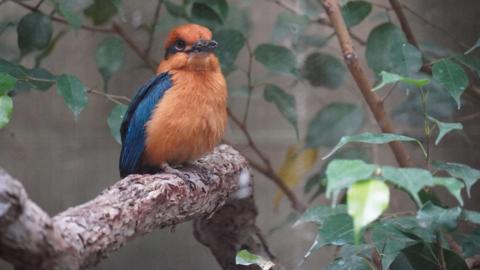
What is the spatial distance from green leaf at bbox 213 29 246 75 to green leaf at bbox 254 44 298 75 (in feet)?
0.23

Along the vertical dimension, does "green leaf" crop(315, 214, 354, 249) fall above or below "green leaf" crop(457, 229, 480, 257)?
above

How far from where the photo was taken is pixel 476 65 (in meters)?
2.18

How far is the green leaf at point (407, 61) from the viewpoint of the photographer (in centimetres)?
218

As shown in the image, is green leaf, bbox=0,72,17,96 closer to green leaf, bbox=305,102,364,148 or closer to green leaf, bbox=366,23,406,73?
green leaf, bbox=366,23,406,73

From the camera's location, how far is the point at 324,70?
2721mm

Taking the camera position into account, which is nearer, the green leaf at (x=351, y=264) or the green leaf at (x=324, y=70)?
the green leaf at (x=351, y=264)

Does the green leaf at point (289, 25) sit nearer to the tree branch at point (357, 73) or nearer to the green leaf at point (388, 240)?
the tree branch at point (357, 73)

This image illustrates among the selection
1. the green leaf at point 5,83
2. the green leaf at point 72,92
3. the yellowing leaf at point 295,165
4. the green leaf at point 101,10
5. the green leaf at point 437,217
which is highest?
the green leaf at point 101,10

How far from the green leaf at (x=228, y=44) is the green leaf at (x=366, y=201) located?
55.6 inches

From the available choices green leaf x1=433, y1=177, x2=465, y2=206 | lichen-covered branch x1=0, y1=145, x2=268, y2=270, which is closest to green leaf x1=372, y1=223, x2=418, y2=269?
green leaf x1=433, y1=177, x2=465, y2=206

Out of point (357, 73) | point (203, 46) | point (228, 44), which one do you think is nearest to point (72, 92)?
point (203, 46)

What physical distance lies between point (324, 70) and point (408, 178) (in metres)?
1.55

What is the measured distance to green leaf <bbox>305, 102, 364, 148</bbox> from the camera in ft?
8.84

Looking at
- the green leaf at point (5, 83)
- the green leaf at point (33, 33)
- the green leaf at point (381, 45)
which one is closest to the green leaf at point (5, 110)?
the green leaf at point (5, 83)
